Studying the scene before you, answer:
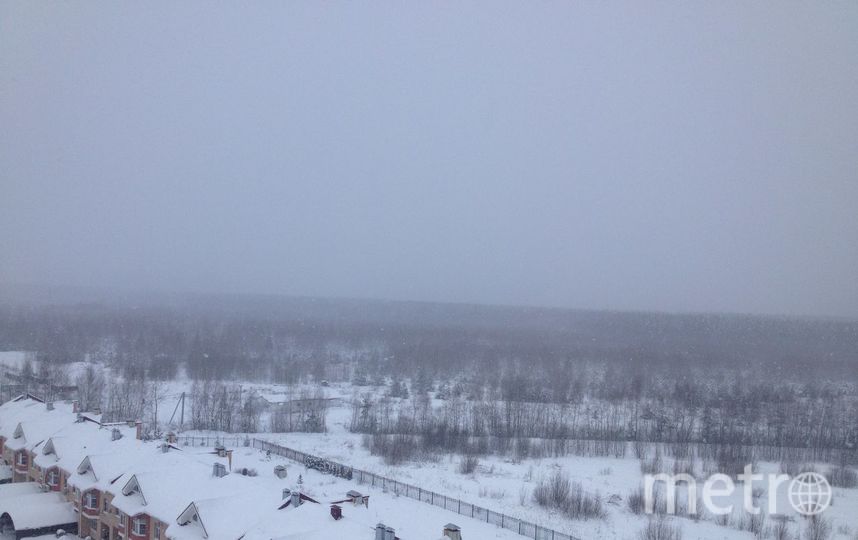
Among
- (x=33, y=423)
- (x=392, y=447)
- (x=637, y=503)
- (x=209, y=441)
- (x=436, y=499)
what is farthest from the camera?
(x=392, y=447)

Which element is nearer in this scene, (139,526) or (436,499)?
(139,526)

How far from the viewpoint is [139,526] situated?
11609mm

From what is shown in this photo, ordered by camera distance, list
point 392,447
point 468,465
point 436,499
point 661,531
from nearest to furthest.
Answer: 1. point 661,531
2. point 436,499
3. point 468,465
4. point 392,447

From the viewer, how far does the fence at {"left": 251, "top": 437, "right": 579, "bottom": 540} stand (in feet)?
44.2

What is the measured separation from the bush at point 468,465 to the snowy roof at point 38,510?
427 inches

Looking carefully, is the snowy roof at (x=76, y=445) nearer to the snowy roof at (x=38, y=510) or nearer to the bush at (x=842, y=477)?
the snowy roof at (x=38, y=510)

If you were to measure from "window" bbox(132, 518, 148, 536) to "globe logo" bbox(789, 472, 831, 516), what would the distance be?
42.3ft

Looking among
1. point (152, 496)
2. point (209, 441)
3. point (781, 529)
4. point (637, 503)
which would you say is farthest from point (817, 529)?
point (209, 441)

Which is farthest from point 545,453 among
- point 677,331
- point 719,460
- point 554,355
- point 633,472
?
point 677,331

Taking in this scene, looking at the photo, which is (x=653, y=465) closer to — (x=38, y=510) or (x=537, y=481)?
(x=537, y=481)

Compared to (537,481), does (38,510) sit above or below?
above

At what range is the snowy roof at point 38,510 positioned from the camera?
12531 mm

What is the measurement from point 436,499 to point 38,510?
807 cm

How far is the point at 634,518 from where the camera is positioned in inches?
635
